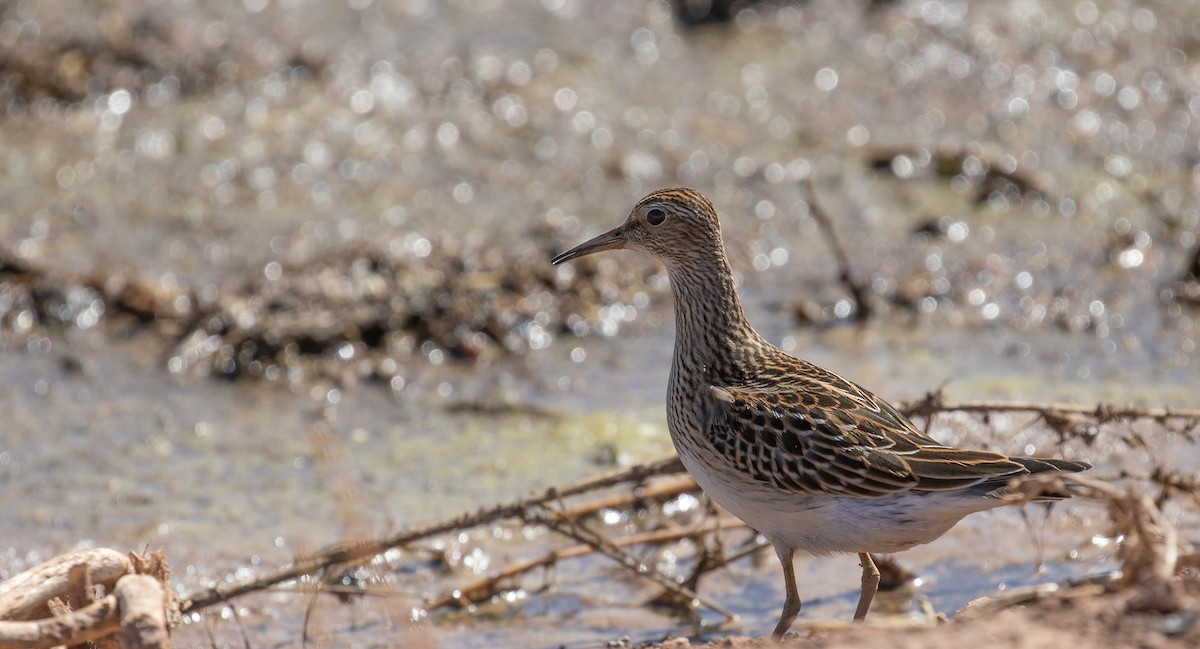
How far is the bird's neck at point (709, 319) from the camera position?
19.5 ft

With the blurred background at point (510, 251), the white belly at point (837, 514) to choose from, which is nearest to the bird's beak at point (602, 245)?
the white belly at point (837, 514)

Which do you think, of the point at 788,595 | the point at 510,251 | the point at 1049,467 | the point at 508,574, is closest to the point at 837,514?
the point at 788,595

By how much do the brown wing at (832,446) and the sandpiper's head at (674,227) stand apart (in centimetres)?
80

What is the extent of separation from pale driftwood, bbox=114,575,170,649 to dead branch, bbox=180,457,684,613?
38.9 inches

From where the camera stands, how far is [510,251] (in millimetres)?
9578

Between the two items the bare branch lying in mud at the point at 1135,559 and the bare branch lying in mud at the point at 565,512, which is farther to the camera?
the bare branch lying in mud at the point at 565,512

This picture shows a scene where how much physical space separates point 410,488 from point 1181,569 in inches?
148

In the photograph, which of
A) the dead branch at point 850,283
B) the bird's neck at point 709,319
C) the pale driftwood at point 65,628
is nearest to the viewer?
the pale driftwood at point 65,628

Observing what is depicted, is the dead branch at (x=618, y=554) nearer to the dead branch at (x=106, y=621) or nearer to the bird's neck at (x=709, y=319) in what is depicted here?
the bird's neck at (x=709, y=319)

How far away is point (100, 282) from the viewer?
923 centimetres

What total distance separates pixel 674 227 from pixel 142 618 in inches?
108

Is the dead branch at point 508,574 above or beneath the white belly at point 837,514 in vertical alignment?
beneath

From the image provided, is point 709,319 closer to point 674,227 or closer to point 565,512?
point 674,227

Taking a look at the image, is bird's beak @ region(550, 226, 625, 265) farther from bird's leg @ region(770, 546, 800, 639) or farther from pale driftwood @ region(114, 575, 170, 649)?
pale driftwood @ region(114, 575, 170, 649)
